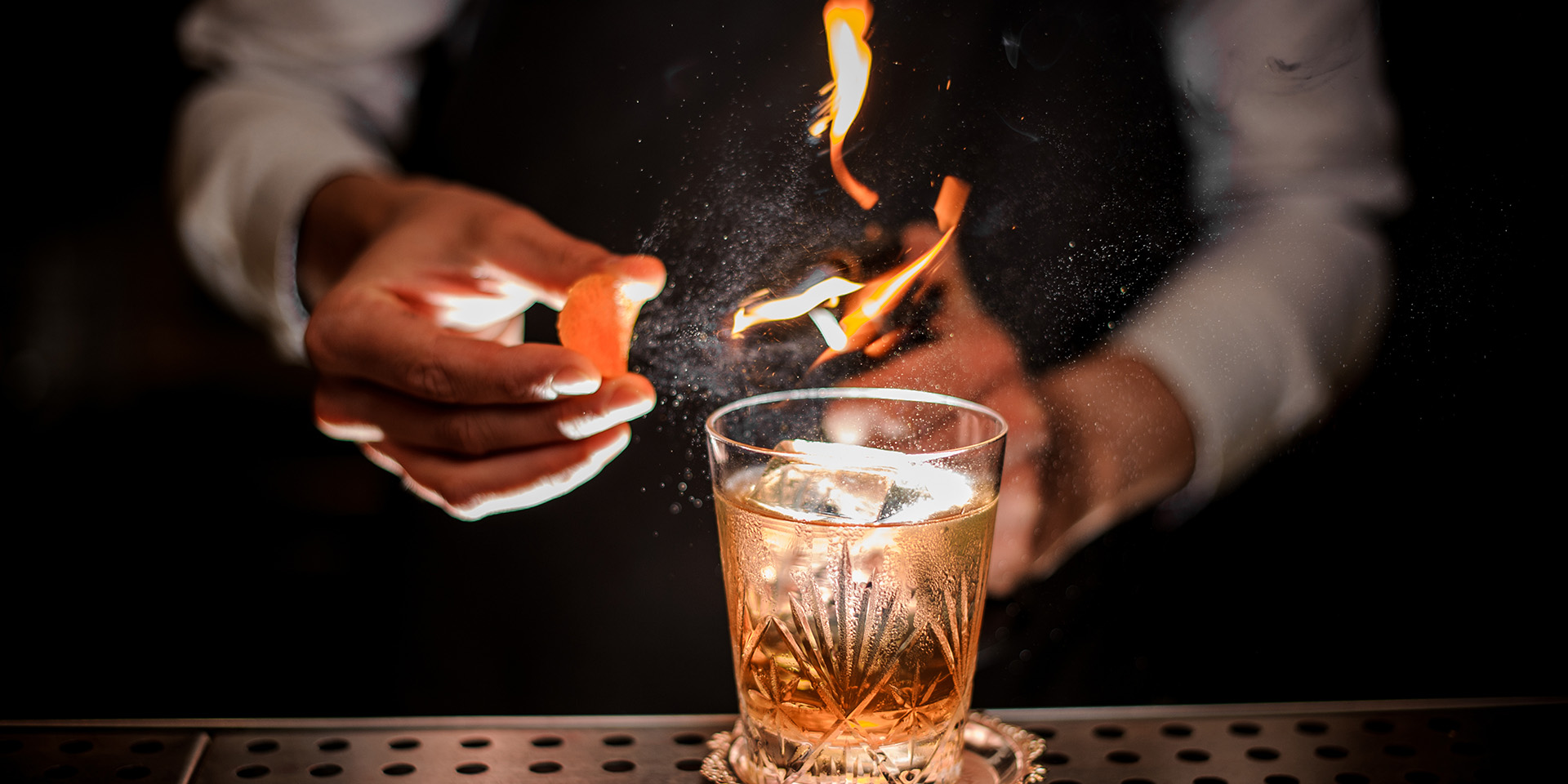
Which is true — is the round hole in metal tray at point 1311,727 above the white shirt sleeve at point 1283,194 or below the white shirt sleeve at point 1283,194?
below

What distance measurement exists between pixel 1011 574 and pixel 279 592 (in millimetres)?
1238

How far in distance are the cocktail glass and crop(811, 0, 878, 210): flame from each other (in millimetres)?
191

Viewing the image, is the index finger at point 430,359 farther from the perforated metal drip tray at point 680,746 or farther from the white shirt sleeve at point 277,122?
the white shirt sleeve at point 277,122

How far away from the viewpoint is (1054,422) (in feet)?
2.99

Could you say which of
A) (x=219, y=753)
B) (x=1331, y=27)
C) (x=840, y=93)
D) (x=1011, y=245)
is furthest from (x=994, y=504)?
(x=219, y=753)

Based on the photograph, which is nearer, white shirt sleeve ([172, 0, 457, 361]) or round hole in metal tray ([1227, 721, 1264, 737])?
round hole in metal tray ([1227, 721, 1264, 737])

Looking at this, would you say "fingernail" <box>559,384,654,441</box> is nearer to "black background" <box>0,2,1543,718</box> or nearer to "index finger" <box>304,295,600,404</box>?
"index finger" <box>304,295,600,404</box>

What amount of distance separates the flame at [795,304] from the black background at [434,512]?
17cm

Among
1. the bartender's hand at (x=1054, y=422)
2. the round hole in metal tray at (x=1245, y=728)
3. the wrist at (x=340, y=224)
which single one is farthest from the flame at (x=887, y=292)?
the wrist at (x=340, y=224)

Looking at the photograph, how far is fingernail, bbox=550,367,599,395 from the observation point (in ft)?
2.56

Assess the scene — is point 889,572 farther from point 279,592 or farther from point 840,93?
point 279,592

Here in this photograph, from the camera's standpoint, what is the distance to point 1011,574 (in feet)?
3.72

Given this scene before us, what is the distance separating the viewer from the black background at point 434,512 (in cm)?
90

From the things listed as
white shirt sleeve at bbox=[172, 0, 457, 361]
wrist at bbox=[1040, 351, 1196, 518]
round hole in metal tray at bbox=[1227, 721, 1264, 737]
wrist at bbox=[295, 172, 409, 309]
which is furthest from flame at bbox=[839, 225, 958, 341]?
white shirt sleeve at bbox=[172, 0, 457, 361]
